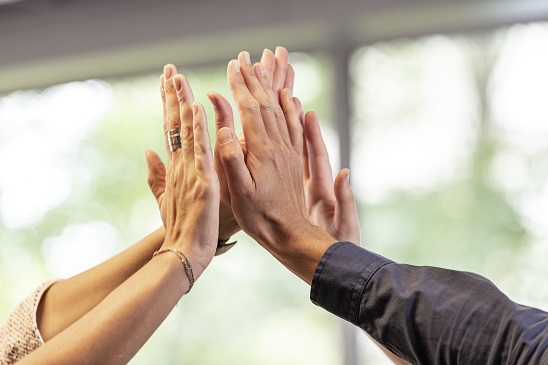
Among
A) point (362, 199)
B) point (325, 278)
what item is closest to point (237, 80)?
point (325, 278)

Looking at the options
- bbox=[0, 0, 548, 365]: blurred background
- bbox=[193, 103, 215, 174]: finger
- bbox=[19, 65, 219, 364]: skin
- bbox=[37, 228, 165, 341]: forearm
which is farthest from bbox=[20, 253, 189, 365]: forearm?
bbox=[0, 0, 548, 365]: blurred background

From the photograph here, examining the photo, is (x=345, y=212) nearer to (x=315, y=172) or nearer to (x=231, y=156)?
(x=315, y=172)

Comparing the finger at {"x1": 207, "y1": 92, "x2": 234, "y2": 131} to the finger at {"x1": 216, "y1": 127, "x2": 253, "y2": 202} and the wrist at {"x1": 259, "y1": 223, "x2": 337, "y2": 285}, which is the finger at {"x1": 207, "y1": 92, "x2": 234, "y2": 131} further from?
the wrist at {"x1": 259, "y1": 223, "x2": 337, "y2": 285}

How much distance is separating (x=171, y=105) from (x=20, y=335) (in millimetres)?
453

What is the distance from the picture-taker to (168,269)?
110cm

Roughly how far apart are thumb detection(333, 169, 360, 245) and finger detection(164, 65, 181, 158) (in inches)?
11.6

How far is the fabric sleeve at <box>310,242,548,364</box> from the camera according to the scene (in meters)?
0.88

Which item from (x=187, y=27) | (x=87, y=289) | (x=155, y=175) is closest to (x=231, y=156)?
(x=155, y=175)

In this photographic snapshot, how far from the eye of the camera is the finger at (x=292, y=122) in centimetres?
137

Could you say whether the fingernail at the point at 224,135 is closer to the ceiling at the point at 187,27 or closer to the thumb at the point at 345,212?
the thumb at the point at 345,212

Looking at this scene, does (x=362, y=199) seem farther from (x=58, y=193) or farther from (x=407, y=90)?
(x=58, y=193)

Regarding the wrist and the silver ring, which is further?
the silver ring

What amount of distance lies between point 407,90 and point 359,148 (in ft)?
0.96

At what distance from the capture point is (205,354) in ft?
11.1
